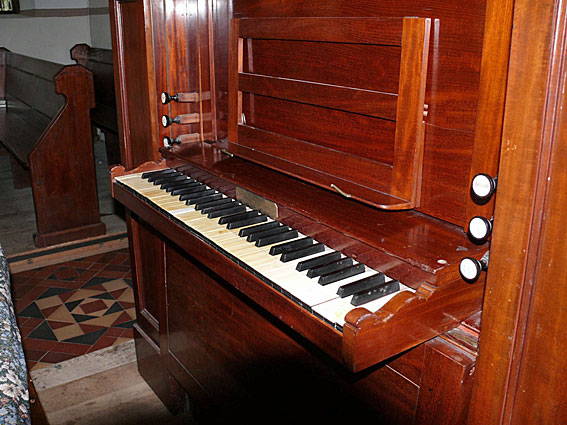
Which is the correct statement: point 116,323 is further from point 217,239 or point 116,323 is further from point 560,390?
point 560,390

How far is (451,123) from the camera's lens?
1444 mm

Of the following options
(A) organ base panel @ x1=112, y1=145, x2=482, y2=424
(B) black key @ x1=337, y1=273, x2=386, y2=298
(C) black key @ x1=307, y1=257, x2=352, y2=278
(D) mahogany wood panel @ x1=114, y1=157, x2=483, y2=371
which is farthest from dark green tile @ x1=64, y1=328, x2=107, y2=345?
(B) black key @ x1=337, y1=273, x2=386, y2=298

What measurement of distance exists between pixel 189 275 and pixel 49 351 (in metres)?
1.15

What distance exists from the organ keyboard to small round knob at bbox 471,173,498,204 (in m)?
0.26

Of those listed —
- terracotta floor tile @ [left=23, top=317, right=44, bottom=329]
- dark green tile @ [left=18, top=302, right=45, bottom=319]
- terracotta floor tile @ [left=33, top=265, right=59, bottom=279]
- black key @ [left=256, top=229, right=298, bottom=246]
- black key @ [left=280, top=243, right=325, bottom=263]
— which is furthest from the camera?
terracotta floor tile @ [left=33, top=265, right=59, bottom=279]

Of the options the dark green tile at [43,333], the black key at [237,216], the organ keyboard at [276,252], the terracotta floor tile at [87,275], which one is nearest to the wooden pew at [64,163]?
the terracotta floor tile at [87,275]

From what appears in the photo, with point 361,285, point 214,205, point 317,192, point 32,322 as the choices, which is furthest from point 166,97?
point 32,322

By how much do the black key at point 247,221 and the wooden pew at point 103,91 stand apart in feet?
10.8

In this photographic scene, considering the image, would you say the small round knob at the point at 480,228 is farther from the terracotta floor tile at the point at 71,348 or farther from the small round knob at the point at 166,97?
the terracotta floor tile at the point at 71,348

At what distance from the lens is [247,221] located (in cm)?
182

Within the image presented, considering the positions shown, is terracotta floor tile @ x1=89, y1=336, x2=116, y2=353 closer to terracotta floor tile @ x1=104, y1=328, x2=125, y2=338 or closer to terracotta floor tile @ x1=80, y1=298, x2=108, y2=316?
terracotta floor tile @ x1=104, y1=328, x2=125, y2=338

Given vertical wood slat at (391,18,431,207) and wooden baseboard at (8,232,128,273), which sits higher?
vertical wood slat at (391,18,431,207)

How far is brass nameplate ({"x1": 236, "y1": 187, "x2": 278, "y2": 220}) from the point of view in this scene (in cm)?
181

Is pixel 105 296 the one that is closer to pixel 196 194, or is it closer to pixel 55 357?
pixel 55 357
